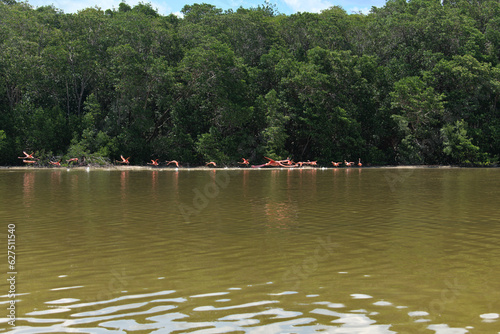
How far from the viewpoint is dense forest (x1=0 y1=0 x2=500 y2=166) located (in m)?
67.1

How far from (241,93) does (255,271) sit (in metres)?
62.8

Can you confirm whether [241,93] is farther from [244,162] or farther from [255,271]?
[255,271]

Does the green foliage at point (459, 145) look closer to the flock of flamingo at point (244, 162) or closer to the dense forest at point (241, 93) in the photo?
the dense forest at point (241, 93)

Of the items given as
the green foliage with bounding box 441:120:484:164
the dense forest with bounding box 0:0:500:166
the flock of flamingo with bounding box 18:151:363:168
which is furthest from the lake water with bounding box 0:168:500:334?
the dense forest with bounding box 0:0:500:166

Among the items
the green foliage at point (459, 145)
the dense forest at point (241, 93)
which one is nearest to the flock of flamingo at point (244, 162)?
the dense forest at point (241, 93)

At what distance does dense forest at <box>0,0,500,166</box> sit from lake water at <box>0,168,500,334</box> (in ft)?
167

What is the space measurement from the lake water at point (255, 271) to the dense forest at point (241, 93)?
50876mm

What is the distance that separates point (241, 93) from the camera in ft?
→ 234

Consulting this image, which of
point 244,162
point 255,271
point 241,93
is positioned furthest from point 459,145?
point 255,271

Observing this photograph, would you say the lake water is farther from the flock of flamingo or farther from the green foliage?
the green foliage

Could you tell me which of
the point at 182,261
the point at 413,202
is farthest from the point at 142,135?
the point at 182,261

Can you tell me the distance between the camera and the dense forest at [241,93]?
67062 mm

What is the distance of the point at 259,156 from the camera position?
71.1 metres

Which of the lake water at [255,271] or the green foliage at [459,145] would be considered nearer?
the lake water at [255,271]
